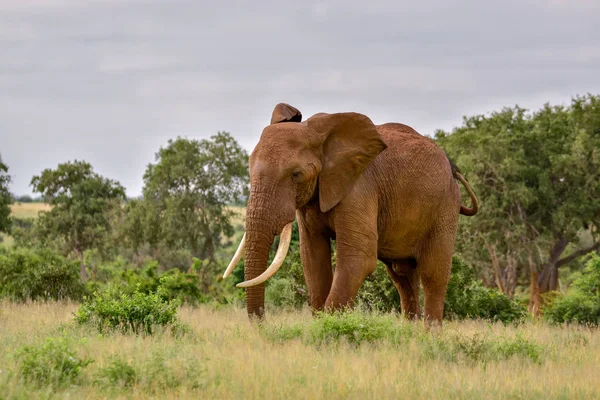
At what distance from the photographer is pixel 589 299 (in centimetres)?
1820

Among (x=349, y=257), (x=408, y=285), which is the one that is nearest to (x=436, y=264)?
(x=408, y=285)

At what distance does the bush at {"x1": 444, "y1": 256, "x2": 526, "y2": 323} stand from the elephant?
428cm

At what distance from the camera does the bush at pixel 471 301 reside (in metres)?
17.1

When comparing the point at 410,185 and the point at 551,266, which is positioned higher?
the point at 410,185

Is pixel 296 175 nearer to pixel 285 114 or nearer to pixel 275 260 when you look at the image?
pixel 275 260

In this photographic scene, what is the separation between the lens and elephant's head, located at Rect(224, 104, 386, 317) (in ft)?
34.1

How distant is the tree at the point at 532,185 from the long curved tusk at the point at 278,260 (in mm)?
21874

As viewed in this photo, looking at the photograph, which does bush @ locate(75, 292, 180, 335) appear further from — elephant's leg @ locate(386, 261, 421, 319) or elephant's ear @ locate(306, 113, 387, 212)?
elephant's leg @ locate(386, 261, 421, 319)

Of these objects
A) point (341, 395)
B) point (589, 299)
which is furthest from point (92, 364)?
point (589, 299)

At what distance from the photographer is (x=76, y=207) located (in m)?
42.9

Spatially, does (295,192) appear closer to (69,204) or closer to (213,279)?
(213,279)

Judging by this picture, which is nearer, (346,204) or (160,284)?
(346,204)

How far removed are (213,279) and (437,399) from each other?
27479 mm

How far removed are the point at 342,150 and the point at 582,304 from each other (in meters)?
8.77
